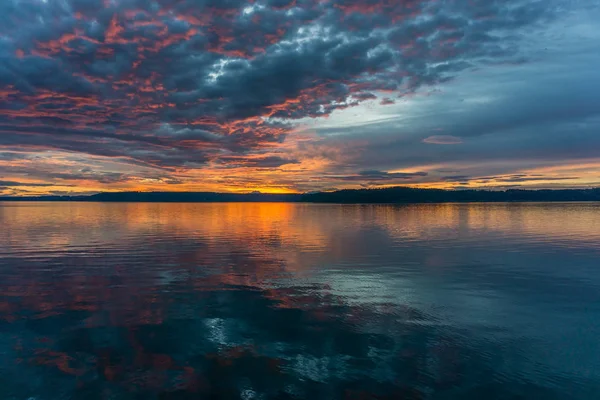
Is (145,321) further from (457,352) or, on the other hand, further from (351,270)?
(351,270)

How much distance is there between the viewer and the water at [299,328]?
12219mm

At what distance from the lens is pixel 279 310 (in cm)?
1964

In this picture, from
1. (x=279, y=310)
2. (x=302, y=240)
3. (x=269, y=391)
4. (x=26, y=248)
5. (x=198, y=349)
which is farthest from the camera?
(x=302, y=240)

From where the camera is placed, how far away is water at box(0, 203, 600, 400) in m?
12.2

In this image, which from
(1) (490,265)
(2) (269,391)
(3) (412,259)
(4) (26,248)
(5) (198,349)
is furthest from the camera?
(4) (26,248)

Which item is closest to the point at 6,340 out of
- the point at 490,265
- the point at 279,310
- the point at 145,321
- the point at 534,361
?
the point at 145,321

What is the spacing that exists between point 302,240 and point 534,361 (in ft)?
122

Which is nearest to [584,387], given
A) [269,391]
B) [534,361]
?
[534,361]

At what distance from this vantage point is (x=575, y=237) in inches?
2031

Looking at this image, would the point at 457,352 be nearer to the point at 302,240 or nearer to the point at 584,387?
the point at 584,387

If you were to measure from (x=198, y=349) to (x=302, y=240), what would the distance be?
35.6 m

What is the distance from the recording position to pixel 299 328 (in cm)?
1702

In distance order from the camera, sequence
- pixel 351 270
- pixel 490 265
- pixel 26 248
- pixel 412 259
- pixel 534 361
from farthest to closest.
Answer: pixel 26 248 → pixel 412 259 → pixel 490 265 → pixel 351 270 → pixel 534 361

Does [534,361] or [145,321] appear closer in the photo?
[534,361]
